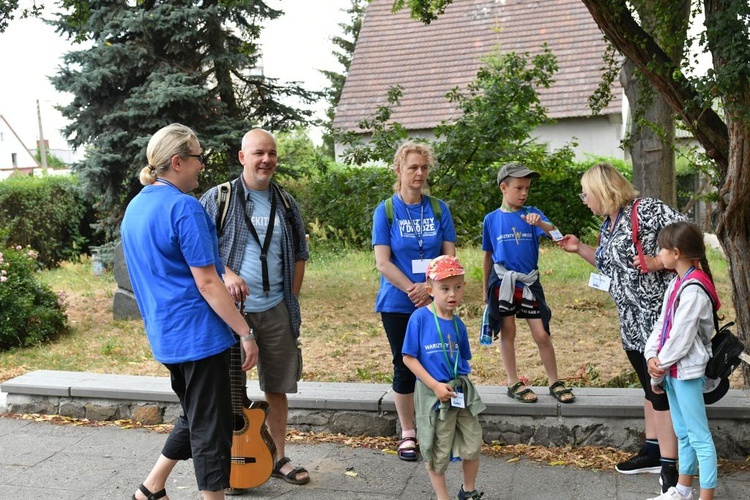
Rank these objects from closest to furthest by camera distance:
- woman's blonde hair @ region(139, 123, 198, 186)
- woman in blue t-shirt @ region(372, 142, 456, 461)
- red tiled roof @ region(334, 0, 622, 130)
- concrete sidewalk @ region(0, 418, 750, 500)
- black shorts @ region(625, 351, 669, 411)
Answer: woman's blonde hair @ region(139, 123, 198, 186), black shorts @ region(625, 351, 669, 411), concrete sidewalk @ region(0, 418, 750, 500), woman in blue t-shirt @ region(372, 142, 456, 461), red tiled roof @ region(334, 0, 622, 130)

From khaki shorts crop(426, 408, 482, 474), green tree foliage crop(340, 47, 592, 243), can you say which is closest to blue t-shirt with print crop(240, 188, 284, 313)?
khaki shorts crop(426, 408, 482, 474)

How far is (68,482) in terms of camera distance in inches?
191

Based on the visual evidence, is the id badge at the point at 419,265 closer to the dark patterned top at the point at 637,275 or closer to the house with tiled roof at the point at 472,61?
the dark patterned top at the point at 637,275

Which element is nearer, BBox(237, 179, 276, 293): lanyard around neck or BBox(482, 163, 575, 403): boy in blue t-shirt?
BBox(237, 179, 276, 293): lanyard around neck

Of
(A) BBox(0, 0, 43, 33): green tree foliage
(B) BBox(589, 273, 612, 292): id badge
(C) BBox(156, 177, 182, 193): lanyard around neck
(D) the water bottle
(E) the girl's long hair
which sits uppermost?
(A) BBox(0, 0, 43, 33): green tree foliage

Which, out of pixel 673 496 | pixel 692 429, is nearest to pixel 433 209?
pixel 692 429

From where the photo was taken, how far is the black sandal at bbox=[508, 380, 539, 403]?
5.18 m

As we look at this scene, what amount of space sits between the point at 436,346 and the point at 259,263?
1.15 meters

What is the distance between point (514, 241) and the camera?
5.24m

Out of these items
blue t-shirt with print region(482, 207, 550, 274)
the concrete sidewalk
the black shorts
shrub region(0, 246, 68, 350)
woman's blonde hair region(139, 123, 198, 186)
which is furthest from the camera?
shrub region(0, 246, 68, 350)

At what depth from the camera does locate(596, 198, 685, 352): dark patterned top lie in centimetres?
440

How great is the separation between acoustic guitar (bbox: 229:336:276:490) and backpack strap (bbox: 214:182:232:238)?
70cm

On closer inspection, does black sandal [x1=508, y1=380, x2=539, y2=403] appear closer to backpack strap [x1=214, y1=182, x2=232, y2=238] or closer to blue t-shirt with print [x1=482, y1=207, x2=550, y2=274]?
blue t-shirt with print [x1=482, y1=207, x2=550, y2=274]

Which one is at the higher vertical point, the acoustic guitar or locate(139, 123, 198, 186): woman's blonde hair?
locate(139, 123, 198, 186): woman's blonde hair
